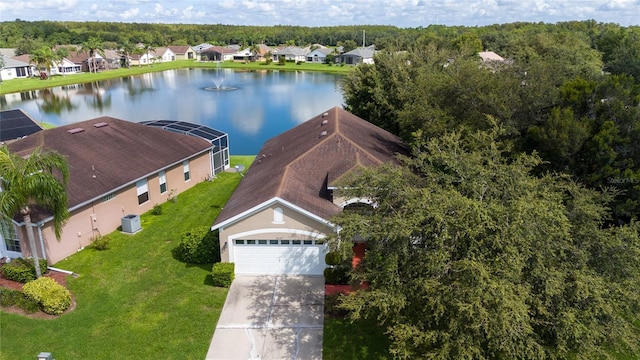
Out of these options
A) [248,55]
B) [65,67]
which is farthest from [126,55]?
[248,55]

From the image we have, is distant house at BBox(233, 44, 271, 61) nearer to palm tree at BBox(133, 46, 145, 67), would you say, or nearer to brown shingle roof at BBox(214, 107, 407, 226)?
palm tree at BBox(133, 46, 145, 67)

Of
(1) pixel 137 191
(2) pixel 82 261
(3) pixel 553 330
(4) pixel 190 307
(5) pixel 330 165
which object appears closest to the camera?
(3) pixel 553 330

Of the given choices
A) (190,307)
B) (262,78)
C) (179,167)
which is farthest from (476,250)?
(262,78)

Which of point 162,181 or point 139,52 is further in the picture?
point 139,52

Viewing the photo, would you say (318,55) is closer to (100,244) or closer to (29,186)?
(100,244)

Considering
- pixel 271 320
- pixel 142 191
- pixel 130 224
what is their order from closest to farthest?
pixel 271 320 < pixel 130 224 < pixel 142 191

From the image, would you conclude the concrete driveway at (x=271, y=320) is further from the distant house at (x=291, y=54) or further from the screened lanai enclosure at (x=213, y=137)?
the distant house at (x=291, y=54)

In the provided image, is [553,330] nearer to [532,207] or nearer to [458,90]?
[532,207]
